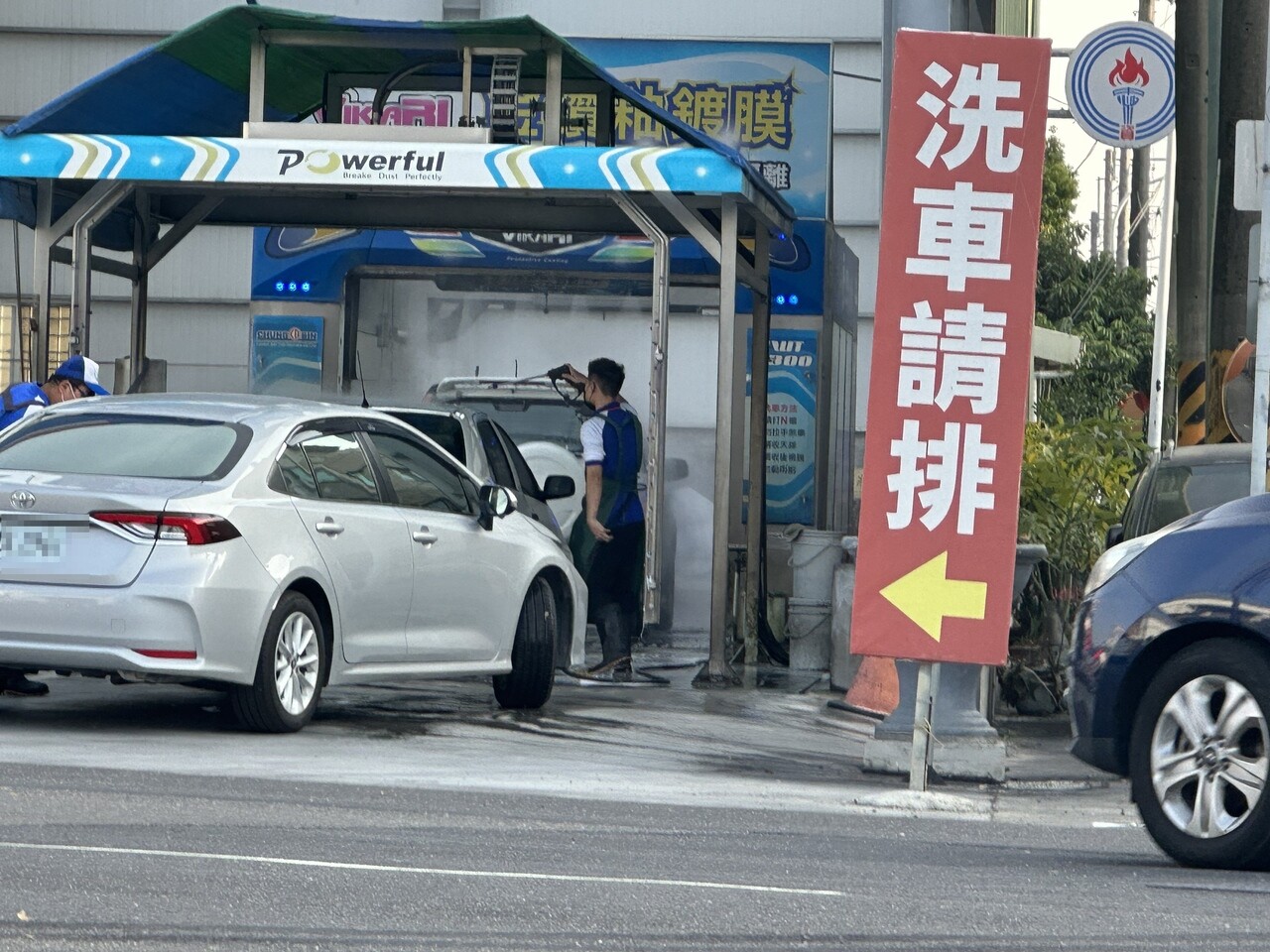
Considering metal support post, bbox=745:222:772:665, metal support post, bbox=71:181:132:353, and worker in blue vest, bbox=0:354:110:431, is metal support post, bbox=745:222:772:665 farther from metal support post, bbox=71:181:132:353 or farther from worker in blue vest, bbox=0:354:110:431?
worker in blue vest, bbox=0:354:110:431

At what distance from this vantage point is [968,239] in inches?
344

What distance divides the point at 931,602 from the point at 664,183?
13.2ft

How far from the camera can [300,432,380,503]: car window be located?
10055mm

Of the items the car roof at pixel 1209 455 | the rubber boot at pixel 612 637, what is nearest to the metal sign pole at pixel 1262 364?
the car roof at pixel 1209 455

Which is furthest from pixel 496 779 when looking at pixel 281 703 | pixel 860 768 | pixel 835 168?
pixel 835 168

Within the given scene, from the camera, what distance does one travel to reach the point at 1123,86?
1634 centimetres

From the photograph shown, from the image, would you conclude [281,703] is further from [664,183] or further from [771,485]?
[771,485]

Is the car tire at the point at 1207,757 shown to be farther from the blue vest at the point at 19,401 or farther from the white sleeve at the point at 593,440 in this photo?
the blue vest at the point at 19,401

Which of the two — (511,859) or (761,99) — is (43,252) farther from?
(511,859)

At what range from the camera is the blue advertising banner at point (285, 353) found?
53.2 ft

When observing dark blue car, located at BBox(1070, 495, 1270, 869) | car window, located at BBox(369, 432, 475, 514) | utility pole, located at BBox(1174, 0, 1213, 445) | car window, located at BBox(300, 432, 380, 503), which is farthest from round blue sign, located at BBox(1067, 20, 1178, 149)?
dark blue car, located at BBox(1070, 495, 1270, 869)

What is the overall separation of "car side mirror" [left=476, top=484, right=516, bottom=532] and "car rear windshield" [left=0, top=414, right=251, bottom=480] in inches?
65.7

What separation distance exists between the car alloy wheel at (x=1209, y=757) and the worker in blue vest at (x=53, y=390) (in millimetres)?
7136

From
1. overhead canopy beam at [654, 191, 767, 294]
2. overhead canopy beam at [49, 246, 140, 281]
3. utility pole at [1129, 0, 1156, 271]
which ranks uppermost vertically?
utility pole at [1129, 0, 1156, 271]
